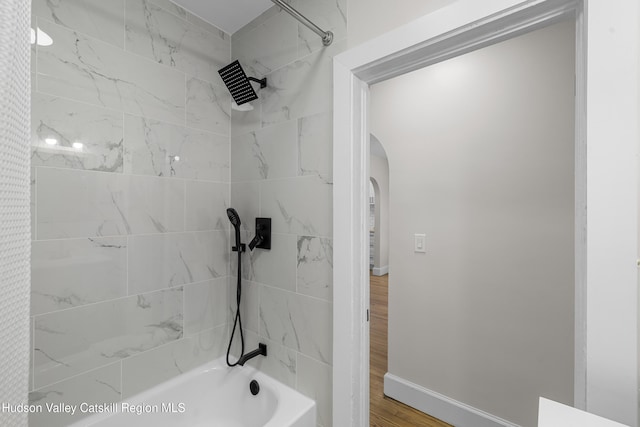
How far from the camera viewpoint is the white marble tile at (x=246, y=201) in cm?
162

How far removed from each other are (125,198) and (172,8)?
3.35 feet

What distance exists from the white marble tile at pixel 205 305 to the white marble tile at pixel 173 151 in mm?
616

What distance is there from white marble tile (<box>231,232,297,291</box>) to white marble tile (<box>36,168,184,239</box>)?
42 centimetres

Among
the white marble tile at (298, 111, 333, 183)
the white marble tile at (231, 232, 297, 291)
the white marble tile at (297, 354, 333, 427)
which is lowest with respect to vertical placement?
the white marble tile at (297, 354, 333, 427)

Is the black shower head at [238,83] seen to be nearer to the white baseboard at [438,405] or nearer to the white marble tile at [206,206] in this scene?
the white marble tile at [206,206]

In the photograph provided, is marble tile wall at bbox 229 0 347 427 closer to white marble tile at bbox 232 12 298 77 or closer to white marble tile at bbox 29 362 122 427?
white marble tile at bbox 232 12 298 77

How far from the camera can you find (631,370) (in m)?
0.66

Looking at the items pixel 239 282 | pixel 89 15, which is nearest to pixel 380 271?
pixel 239 282

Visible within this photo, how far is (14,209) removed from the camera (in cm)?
40

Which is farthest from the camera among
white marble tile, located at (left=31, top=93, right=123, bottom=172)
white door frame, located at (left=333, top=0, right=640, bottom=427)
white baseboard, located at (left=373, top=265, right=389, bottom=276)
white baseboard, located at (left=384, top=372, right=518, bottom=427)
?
white baseboard, located at (left=373, top=265, right=389, bottom=276)

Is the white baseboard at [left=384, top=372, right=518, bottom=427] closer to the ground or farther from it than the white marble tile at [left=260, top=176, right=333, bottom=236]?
closer to the ground

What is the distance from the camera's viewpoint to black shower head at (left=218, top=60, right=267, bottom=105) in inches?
53.9

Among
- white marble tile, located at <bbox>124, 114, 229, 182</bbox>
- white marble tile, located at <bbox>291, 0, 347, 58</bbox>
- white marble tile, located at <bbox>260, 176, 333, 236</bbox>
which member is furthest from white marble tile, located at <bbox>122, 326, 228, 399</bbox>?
white marble tile, located at <bbox>291, 0, 347, 58</bbox>

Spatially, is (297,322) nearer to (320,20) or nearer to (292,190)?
(292,190)
